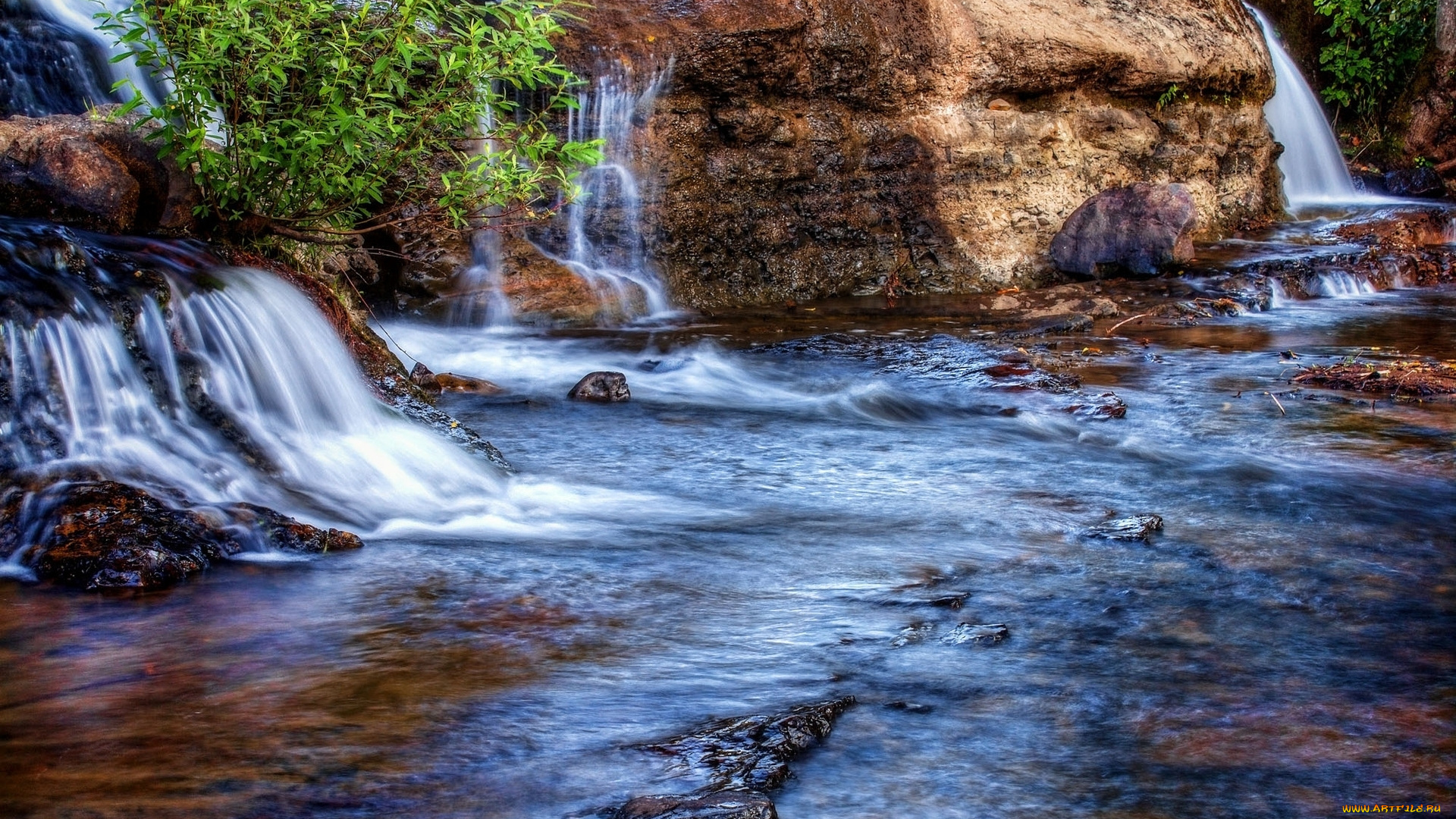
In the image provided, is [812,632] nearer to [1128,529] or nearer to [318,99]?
[1128,529]

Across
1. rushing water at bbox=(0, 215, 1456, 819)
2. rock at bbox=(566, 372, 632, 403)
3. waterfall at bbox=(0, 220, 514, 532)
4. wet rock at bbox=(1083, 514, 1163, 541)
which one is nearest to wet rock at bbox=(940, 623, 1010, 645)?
rushing water at bbox=(0, 215, 1456, 819)

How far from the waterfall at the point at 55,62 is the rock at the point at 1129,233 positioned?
801 cm

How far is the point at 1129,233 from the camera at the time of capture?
1109 cm

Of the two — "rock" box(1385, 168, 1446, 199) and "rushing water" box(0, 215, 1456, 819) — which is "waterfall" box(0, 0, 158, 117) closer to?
"rushing water" box(0, 215, 1456, 819)

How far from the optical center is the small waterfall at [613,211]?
9.83m

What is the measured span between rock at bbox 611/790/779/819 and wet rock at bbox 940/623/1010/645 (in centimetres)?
115

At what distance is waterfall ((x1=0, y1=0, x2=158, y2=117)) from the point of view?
25.5 feet

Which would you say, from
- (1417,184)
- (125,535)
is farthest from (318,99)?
(1417,184)

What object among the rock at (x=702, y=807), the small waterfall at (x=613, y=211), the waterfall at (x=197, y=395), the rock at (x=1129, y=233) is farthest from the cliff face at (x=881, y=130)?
the rock at (x=702, y=807)

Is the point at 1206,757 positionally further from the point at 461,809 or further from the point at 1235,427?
the point at 1235,427

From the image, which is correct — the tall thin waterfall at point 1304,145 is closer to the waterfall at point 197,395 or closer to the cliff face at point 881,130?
the cliff face at point 881,130

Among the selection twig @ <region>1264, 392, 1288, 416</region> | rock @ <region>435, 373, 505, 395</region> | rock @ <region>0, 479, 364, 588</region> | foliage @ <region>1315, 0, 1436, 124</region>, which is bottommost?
twig @ <region>1264, 392, 1288, 416</region>

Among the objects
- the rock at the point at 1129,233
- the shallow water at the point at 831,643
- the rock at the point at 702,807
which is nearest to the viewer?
the rock at the point at 702,807

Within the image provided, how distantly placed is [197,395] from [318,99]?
159cm
